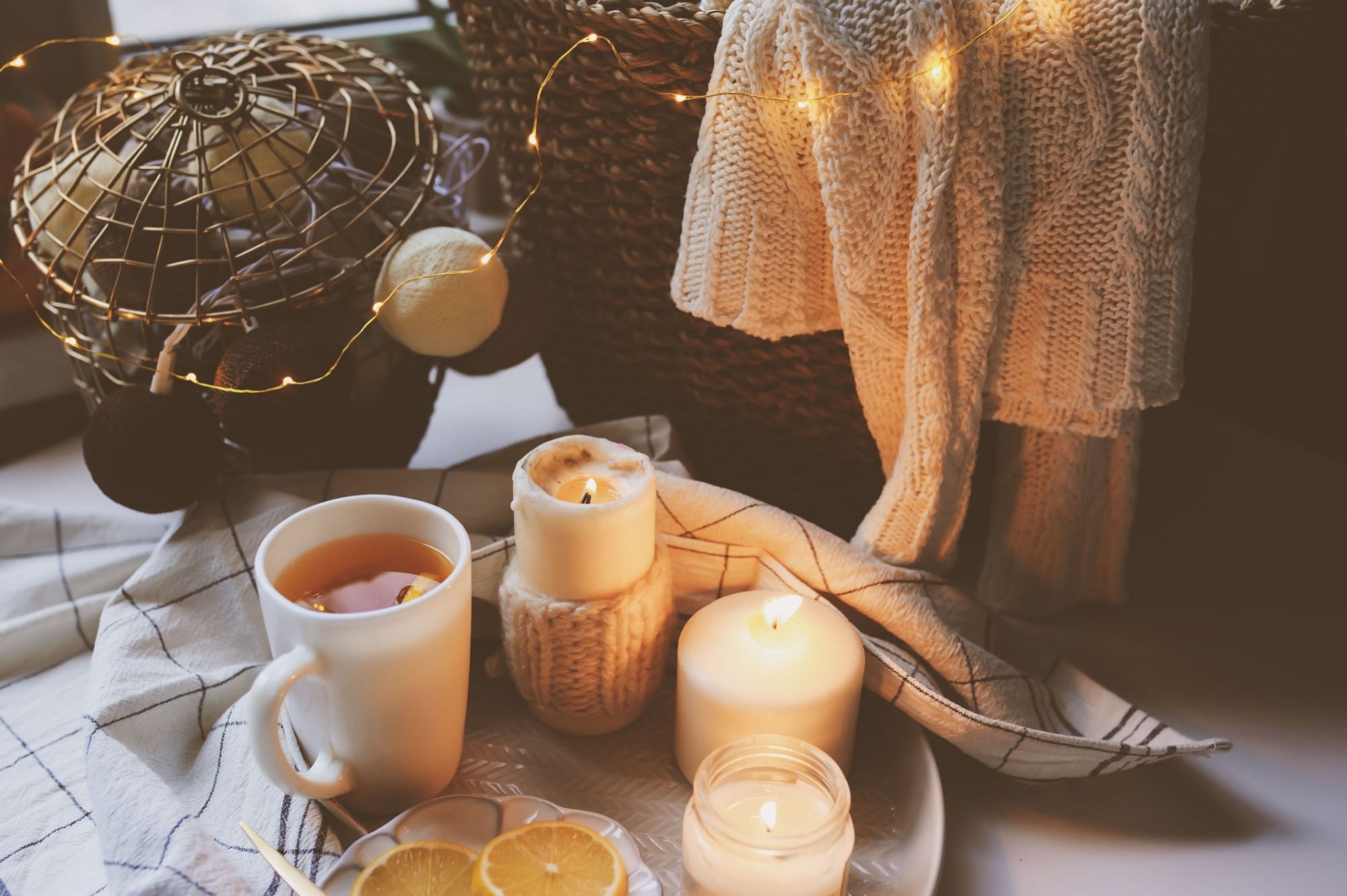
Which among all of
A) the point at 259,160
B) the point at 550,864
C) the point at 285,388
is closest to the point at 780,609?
the point at 550,864

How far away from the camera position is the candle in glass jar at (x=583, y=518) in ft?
1.64

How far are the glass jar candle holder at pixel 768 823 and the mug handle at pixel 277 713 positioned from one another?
0.17m

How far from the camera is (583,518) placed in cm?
49

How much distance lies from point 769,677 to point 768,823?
0.25ft

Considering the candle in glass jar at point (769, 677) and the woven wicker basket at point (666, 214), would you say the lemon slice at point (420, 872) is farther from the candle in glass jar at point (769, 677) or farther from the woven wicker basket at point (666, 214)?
the woven wicker basket at point (666, 214)

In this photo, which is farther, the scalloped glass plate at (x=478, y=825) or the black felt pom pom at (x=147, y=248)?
the black felt pom pom at (x=147, y=248)

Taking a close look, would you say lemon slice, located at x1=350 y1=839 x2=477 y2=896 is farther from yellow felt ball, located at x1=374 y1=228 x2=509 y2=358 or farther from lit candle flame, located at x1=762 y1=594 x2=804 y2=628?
yellow felt ball, located at x1=374 y1=228 x2=509 y2=358

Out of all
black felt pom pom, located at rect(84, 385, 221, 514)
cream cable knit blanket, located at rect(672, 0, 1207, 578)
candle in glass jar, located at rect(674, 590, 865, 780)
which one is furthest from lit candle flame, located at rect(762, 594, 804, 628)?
black felt pom pom, located at rect(84, 385, 221, 514)

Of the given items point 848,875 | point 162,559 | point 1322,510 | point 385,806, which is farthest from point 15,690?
point 1322,510

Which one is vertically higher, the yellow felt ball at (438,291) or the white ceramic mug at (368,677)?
the yellow felt ball at (438,291)

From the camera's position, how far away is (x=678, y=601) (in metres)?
0.61

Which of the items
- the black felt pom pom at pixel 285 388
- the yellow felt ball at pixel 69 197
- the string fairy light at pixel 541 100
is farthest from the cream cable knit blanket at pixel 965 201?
the yellow felt ball at pixel 69 197

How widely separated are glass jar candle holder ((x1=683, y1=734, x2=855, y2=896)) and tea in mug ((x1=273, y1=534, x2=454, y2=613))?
16cm

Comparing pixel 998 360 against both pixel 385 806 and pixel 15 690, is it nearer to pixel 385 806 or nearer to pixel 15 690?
pixel 385 806
